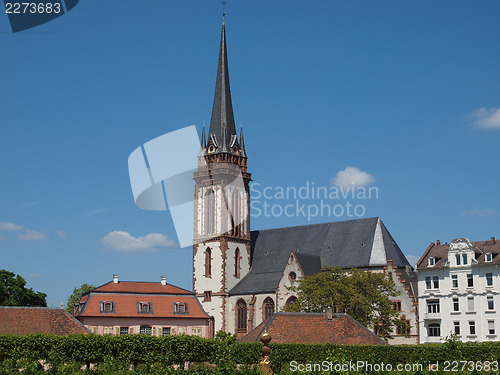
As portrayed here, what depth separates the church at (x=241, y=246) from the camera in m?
86.2

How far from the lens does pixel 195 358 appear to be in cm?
5416

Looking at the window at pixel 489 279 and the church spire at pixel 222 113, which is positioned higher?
the church spire at pixel 222 113

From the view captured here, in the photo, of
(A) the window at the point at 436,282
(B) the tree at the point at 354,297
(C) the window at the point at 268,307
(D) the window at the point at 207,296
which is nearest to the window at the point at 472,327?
(A) the window at the point at 436,282

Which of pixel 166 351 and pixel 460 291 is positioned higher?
pixel 460 291

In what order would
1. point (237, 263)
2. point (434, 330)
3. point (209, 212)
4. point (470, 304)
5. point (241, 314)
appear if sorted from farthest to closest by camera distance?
point (209, 212) < point (237, 263) < point (241, 314) < point (434, 330) < point (470, 304)

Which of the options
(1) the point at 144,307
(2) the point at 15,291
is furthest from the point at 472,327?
(2) the point at 15,291

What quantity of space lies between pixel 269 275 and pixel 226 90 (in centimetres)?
2785

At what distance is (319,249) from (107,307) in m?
29.5

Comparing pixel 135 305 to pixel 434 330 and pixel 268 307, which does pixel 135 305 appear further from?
pixel 434 330

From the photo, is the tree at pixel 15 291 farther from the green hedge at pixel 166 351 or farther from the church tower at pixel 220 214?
the green hedge at pixel 166 351

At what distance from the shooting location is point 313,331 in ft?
194

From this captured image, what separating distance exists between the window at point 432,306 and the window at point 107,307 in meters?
36.0

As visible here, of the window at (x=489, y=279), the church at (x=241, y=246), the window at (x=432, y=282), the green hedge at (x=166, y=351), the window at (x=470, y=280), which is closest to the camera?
the green hedge at (x=166, y=351)

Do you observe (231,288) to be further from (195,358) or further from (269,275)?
(195,358)
